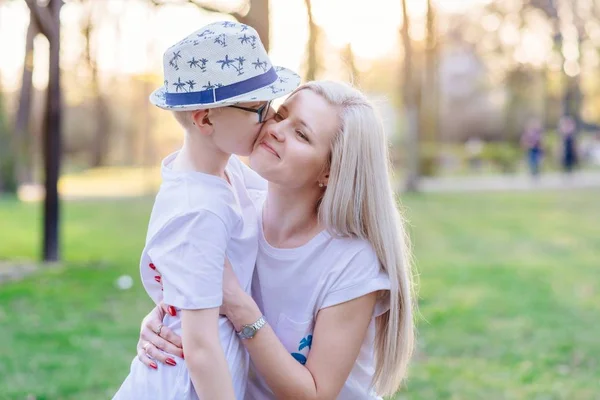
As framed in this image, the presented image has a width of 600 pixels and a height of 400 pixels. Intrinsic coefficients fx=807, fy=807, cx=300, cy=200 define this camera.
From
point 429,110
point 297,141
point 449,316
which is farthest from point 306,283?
point 429,110

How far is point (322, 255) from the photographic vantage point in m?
2.30

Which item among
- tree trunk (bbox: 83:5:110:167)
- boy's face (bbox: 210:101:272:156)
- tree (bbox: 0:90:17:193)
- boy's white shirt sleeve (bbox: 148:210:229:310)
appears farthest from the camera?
tree trunk (bbox: 83:5:110:167)

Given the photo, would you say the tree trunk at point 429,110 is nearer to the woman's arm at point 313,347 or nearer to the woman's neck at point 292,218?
the woman's neck at point 292,218

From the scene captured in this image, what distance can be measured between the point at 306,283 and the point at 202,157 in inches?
18.9

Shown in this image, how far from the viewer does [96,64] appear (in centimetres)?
3127

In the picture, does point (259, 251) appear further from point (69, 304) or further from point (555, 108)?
point (555, 108)

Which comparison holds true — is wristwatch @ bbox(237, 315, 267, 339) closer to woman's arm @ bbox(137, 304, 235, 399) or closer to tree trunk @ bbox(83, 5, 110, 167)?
woman's arm @ bbox(137, 304, 235, 399)

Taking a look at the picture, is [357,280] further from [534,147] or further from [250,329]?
[534,147]

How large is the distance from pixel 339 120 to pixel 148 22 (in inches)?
1062

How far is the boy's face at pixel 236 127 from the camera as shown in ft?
6.82

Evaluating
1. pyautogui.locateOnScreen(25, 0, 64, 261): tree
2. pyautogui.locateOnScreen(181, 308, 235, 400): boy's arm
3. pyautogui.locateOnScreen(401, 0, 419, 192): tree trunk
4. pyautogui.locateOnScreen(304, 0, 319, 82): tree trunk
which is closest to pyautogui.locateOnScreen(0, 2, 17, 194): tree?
pyautogui.locateOnScreen(401, 0, 419, 192): tree trunk

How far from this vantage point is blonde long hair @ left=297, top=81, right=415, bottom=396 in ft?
7.34

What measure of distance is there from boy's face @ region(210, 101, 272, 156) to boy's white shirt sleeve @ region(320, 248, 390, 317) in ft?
1.42

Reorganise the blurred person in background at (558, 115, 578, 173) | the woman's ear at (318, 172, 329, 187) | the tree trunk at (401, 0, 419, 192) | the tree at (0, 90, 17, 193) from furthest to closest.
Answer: the blurred person in background at (558, 115, 578, 173), the tree at (0, 90, 17, 193), the tree trunk at (401, 0, 419, 192), the woman's ear at (318, 172, 329, 187)
